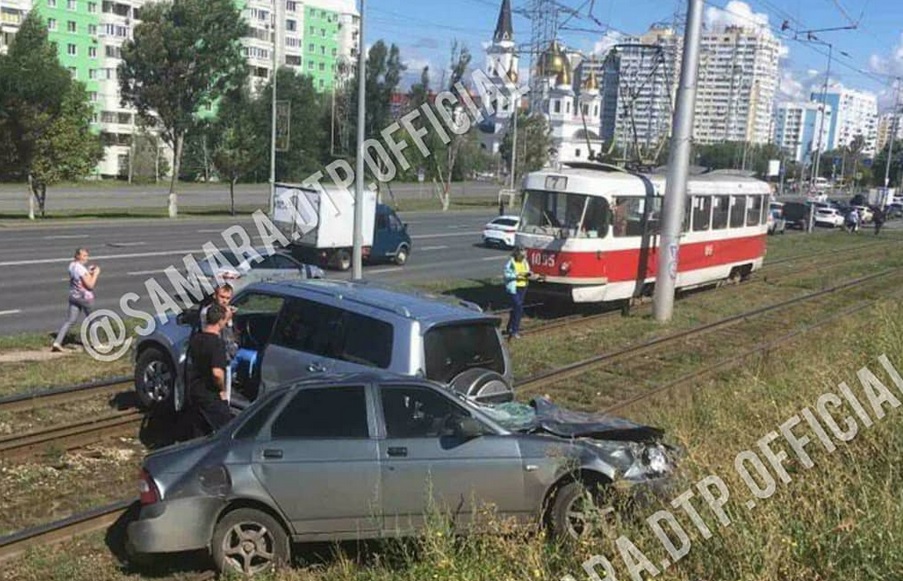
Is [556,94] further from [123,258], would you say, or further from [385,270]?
[123,258]

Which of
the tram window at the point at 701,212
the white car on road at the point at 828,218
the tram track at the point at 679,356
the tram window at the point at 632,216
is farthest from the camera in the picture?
the white car on road at the point at 828,218

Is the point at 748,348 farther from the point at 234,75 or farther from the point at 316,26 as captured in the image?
the point at 316,26

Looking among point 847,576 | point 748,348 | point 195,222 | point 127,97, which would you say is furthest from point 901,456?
point 127,97

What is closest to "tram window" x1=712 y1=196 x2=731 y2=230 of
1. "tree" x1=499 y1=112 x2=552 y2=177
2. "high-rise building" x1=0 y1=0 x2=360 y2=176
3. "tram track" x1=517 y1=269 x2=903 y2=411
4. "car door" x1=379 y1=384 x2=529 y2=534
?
"tram track" x1=517 y1=269 x2=903 y2=411

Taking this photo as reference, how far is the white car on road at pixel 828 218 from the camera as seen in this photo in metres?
61.3

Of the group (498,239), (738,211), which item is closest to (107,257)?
(498,239)

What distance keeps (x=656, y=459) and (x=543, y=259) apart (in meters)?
11.3

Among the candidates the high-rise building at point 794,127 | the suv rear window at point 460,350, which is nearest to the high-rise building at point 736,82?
the high-rise building at point 794,127

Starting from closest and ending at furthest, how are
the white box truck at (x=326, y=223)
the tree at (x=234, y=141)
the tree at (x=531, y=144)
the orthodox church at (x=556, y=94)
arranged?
the white box truck at (x=326, y=223), the tree at (x=234, y=141), the tree at (x=531, y=144), the orthodox church at (x=556, y=94)

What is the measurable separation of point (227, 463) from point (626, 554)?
2795 mm

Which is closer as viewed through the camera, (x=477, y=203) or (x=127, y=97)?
(x=127, y=97)

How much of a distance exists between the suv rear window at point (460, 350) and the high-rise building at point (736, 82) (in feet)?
293

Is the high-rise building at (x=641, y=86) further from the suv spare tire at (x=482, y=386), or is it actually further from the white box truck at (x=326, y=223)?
the suv spare tire at (x=482, y=386)

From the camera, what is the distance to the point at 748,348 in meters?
16.2
